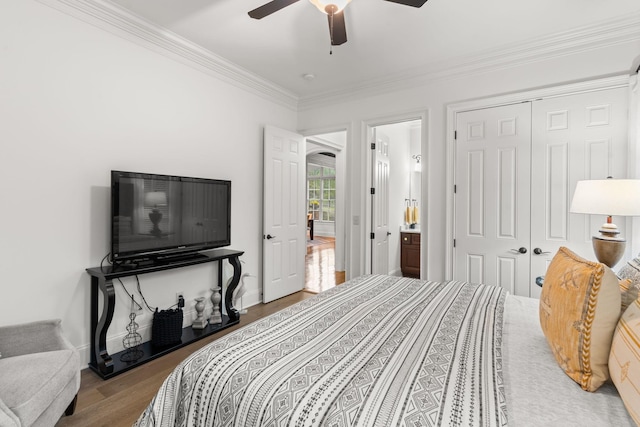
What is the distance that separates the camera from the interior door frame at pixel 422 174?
3508 millimetres

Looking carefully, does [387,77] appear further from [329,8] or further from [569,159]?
[569,159]

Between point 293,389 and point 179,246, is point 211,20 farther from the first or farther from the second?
point 293,389

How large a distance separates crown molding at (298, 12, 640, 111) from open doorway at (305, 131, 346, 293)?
1.78m

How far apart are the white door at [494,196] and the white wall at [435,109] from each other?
19 centimetres

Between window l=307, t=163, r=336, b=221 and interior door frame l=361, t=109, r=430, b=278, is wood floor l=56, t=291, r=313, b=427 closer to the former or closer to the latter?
interior door frame l=361, t=109, r=430, b=278

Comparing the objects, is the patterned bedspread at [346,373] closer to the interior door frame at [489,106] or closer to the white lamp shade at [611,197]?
the white lamp shade at [611,197]

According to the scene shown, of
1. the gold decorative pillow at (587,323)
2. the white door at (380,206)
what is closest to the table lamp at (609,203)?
the gold decorative pillow at (587,323)

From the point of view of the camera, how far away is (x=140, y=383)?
7.03ft

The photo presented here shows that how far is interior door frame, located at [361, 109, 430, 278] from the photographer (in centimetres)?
351

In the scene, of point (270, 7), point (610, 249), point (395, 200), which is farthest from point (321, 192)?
point (610, 249)

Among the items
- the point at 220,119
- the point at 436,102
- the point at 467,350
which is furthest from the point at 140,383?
the point at 436,102

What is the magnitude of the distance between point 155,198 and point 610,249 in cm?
333

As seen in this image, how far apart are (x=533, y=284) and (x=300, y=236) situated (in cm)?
274

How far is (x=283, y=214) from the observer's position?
161 inches
